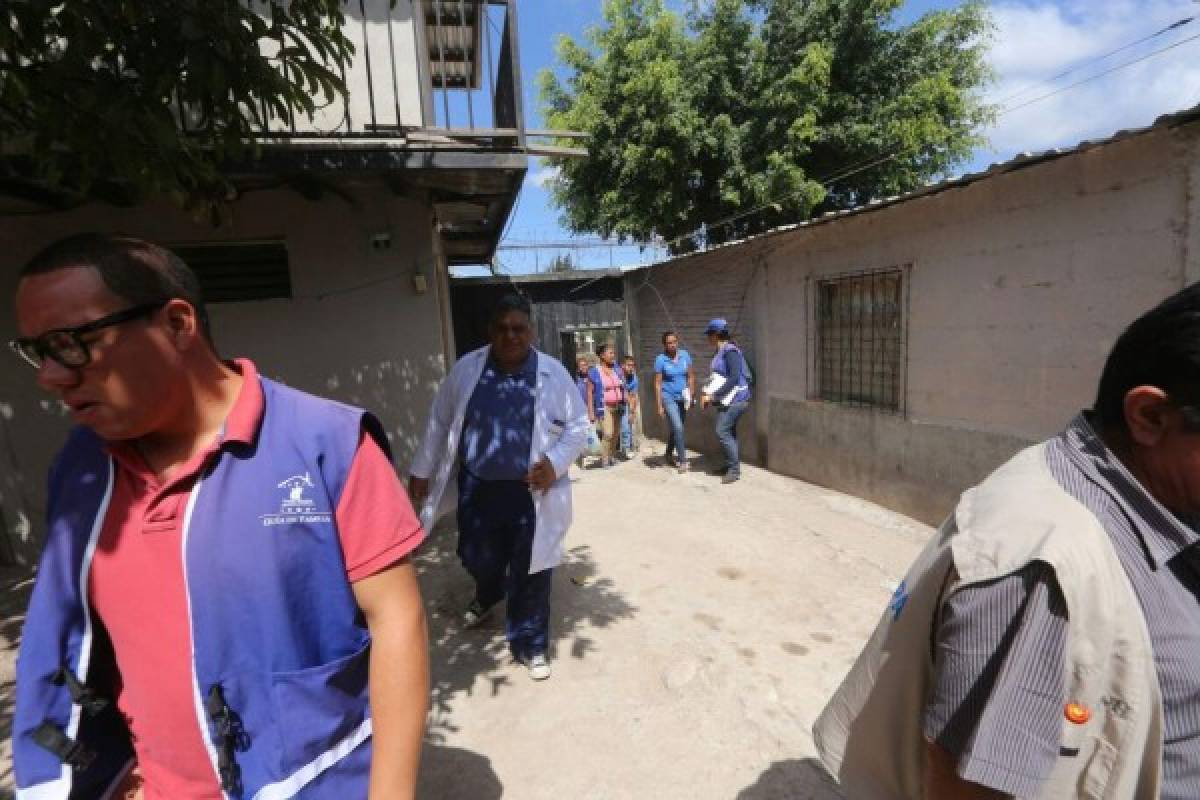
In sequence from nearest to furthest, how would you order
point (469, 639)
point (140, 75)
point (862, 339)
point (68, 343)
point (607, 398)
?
1. point (68, 343)
2. point (140, 75)
3. point (469, 639)
4. point (862, 339)
5. point (607, 398)

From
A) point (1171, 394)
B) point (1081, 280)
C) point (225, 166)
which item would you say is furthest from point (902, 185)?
point (1171, 394)

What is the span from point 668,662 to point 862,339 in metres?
4.18

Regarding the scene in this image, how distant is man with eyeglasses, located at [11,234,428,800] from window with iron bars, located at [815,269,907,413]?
18.0 ft

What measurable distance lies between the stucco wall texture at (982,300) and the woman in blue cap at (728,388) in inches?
21.4

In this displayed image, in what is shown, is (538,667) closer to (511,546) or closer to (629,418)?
(511,546)

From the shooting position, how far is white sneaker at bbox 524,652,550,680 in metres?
3.03

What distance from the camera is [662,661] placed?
319cm

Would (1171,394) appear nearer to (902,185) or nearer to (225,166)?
(225,166)

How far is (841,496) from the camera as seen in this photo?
21.2 feet

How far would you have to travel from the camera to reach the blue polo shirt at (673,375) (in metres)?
7.75

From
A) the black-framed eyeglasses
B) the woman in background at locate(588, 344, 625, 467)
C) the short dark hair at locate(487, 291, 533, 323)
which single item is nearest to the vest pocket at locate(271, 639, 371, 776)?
the black-framed eyeglasses

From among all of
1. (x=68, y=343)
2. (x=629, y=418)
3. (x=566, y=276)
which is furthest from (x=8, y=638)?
(x=566, y=276)

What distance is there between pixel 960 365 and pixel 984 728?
478cm

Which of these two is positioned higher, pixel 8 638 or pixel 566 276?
pixel 566 276
